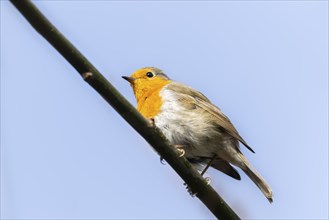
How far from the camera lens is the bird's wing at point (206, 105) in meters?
5.23

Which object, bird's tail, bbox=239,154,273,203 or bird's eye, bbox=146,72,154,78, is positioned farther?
bird's eye, bbox=146,72,154,78

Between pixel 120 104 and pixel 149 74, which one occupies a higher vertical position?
pixel 120 104

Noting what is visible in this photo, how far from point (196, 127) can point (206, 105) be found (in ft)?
1.49

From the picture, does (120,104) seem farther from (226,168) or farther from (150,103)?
(226,168)

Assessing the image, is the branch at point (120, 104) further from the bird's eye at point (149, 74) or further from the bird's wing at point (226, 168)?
the bird's eye at point (149, 74)

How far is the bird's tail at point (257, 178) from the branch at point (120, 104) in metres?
1.67

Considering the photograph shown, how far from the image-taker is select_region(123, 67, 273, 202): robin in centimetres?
504

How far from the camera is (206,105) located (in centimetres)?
555

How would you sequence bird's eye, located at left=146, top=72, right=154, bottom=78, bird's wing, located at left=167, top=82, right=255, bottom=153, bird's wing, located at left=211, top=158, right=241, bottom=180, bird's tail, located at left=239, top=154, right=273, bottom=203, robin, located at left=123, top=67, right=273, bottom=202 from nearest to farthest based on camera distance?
1. bird's tail, located at left=239, top=154, right=273, bottom=203
2. robin, located at left=123, top=67, right=273, bottom=202
3. bird's wing, located at left=167, top=82, right=255, bottom=153
4. bird's wing, located at left=211, top=158, right=241, bottom=180
5. bird's eye, located at left=146, top=72, right=154, bottom=78

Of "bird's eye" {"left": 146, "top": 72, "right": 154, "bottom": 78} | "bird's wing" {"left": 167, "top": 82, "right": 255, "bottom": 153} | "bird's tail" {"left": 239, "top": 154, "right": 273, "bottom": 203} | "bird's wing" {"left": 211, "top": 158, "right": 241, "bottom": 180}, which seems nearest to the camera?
"bird's tail" {"left": 239, "top": 154, "right": 273, "bottom": 203}

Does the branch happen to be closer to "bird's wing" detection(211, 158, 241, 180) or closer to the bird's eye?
"bird's wing" detection(211, 158, 241, 180)

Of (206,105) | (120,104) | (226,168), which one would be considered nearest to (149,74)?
(206,105)

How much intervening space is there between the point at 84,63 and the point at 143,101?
3.29 meters

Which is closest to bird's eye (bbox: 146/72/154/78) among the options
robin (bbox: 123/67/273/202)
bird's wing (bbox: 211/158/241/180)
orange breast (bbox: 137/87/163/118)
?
robin (bbox: 123/67/273/202)
